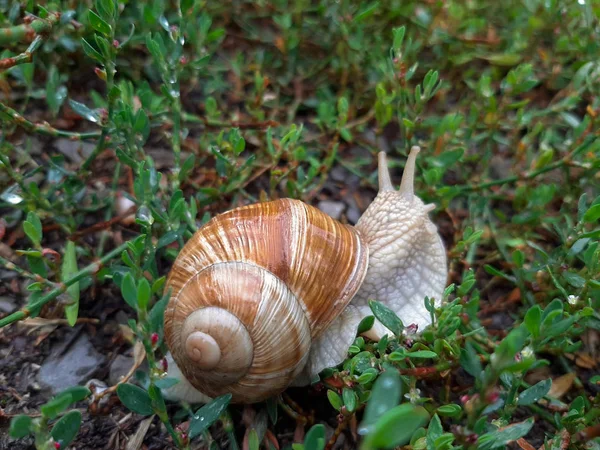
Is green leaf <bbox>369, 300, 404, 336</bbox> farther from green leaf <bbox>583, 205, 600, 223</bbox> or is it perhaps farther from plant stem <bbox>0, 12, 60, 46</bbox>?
plant stem <bbox>0, 12, 60, 46</bbox>

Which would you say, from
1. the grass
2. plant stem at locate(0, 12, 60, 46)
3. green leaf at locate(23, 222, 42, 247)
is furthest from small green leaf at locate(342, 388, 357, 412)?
plant stem at locate(0, 12, 60, 46)

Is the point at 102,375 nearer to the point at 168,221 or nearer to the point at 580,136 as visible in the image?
the point at 168,221

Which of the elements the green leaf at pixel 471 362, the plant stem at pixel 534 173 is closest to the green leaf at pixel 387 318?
the green leaf at pixel 471 362

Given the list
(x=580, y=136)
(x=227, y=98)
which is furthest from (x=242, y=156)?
(x=580, y=136)

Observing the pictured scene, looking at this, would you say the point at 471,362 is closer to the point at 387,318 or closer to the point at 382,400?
the point at 387,318

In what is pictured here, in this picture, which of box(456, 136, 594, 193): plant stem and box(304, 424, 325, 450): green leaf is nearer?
box(304, 424, 325, 450): green leaf

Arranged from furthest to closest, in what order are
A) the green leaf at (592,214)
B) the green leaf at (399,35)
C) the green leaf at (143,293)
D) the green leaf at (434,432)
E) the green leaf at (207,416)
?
the green leaf at (399,35) < the green leaf at (592,214) < the green leaf at (207,416) < the green leaf at (434,432) < the green leaf at (143,293)

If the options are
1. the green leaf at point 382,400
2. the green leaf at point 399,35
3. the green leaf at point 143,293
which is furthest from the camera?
the green leaf at point 399,35

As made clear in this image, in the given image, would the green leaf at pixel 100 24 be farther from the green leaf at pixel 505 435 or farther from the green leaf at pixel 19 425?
the green leaf at pixel 505 435
